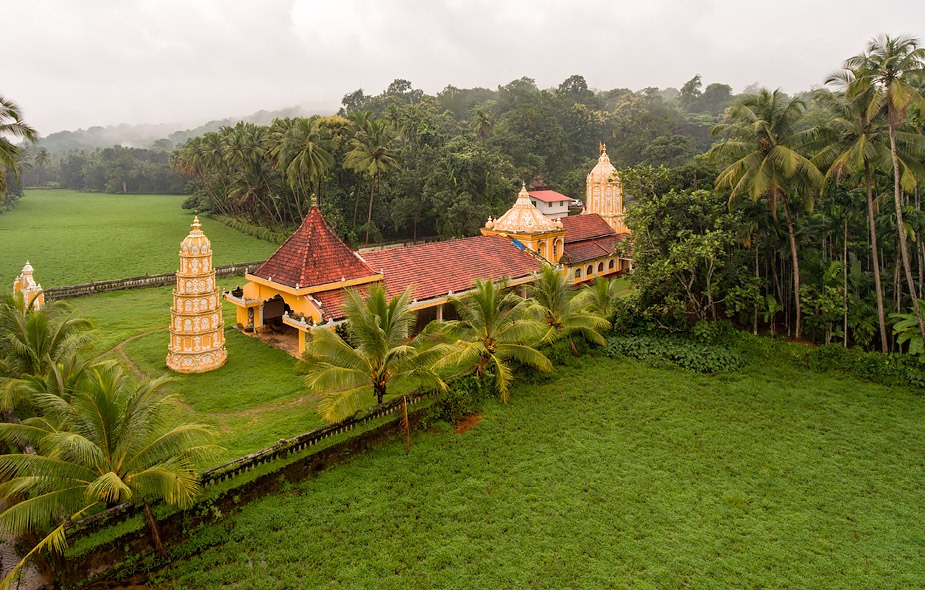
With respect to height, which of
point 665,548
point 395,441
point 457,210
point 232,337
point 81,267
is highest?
point 457,210

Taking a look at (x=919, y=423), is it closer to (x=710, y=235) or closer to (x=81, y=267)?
(x=710, y=235)

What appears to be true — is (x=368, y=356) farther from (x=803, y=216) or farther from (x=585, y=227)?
(x=585, y=227)

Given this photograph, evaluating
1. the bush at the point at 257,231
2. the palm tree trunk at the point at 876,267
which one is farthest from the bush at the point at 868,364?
the bush at the point at 257,231

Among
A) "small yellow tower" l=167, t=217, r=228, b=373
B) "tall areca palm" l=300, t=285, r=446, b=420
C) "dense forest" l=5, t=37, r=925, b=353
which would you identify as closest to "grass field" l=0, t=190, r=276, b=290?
"dense forest" l=5, t=37, r=925, b=353

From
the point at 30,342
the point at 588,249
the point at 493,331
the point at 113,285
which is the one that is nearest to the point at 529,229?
the point at 588,249

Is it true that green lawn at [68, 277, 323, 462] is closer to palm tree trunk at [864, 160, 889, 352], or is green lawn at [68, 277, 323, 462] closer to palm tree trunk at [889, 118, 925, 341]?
palm tree trunk at [864, 160, 889, 352]

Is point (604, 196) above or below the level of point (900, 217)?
above

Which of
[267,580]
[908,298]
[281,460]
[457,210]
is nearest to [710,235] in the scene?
[908,298]

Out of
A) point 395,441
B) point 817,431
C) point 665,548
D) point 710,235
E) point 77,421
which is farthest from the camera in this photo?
point 710,235
